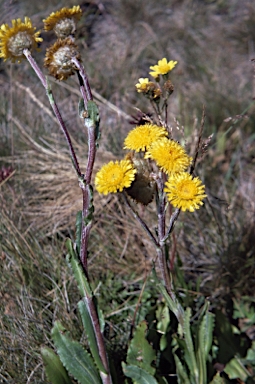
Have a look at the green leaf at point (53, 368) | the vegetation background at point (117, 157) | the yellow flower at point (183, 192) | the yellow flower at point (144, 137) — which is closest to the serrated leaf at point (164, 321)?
the vegetation background at point (117, 157)

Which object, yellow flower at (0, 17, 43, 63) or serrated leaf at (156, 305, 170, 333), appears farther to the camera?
serrated leaf at (156, 305, 170, 333)

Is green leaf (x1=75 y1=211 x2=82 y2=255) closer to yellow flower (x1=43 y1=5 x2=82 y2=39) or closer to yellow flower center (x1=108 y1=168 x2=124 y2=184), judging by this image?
yellow flower center (x1=108 y1=168 x2=124 y2=184)

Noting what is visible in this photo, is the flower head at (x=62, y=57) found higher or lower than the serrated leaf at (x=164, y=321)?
higher

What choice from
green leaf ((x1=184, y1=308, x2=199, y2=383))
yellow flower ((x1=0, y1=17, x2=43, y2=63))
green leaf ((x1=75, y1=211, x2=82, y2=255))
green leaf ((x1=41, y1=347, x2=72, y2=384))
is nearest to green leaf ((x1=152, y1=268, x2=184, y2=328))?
green leaf ((x1=184, y1=308, x2=199, y2=383))

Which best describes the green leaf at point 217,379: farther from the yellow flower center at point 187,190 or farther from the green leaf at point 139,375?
the yellow flower center at point 187,190

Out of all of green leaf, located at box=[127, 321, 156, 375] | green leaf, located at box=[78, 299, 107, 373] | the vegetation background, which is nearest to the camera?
green leaf, located at box=[78, 299, 107, 373]

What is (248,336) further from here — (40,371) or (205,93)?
(205,93)
